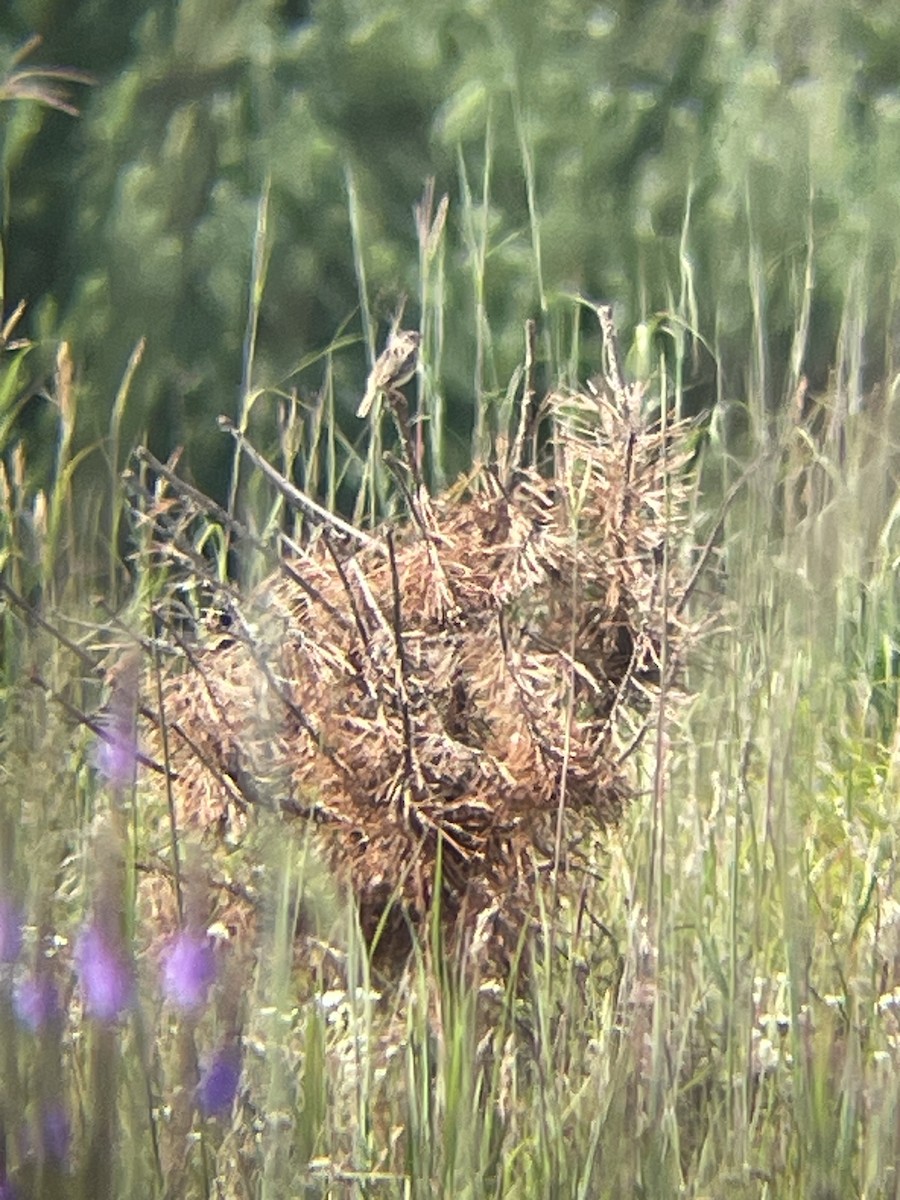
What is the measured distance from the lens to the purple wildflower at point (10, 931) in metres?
1.16

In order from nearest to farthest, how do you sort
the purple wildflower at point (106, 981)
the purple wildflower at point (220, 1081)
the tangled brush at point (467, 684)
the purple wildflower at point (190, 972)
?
the purple wildflower at point (106, 981), the purple wildflower at point (190, 972), the purple wildflower at point (220, 1081), the tangled brush at point (467, 684)

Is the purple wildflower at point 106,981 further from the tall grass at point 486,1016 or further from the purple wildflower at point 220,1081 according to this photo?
the purple wildflower at point 220,1081

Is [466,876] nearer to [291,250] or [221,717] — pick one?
[221,717]

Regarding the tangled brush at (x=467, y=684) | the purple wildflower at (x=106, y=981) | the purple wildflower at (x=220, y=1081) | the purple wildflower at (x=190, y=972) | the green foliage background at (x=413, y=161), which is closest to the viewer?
the purple wildflower at (x=106, y=981)

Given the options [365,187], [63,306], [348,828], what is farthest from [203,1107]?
[365,187]

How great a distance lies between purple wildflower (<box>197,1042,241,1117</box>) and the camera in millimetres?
1331

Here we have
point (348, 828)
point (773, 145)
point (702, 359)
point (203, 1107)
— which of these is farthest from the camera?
point (773, 145)

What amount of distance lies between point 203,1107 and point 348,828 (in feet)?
2.22

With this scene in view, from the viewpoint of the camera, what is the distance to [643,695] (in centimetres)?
203

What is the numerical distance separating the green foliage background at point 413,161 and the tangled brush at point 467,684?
2.26 metres

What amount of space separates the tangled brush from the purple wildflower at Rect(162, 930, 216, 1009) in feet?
1.30

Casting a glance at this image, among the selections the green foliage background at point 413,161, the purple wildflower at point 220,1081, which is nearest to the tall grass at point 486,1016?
the purple wildflower at point 220,1081

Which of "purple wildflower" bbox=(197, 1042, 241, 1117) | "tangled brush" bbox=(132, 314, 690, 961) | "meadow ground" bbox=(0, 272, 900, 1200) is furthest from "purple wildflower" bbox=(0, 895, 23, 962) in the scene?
"tangled brush" bbox=(132, 314, 690, 961)

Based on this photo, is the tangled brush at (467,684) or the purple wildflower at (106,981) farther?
the tangled brush at (467,684)
